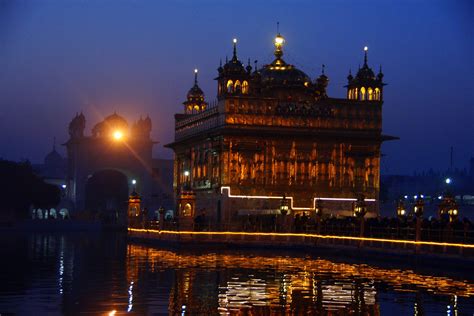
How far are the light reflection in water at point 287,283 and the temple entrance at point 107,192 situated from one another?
216ft

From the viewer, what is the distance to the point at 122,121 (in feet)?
344

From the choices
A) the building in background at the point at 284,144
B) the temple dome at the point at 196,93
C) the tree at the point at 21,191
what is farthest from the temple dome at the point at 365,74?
the tree at the point at 21,191

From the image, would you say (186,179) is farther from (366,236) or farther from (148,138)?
(148,138)

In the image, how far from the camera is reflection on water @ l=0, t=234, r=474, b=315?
19.6 m

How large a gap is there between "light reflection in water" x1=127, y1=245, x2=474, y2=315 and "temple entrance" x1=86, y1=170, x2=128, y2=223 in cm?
6581

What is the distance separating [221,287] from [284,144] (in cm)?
3440

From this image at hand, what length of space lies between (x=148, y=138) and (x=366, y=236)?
215 ft

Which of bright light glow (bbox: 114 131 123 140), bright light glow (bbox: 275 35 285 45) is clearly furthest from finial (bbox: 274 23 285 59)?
bright light glow (bbox: 114 131 123 140)

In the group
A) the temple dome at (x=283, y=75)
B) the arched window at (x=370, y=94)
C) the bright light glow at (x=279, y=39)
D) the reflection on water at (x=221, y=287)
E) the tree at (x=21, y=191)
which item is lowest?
the reflection on water at (x=221, y=287)

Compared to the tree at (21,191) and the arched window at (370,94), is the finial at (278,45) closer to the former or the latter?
the arched window at (370,94)

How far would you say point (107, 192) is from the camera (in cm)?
10569

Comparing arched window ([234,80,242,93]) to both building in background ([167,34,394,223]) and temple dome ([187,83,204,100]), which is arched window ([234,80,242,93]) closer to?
building in background ([167,34,394,223])

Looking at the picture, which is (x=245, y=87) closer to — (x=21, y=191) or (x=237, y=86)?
(x=237, y=86)

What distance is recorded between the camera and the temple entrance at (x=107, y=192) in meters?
103
